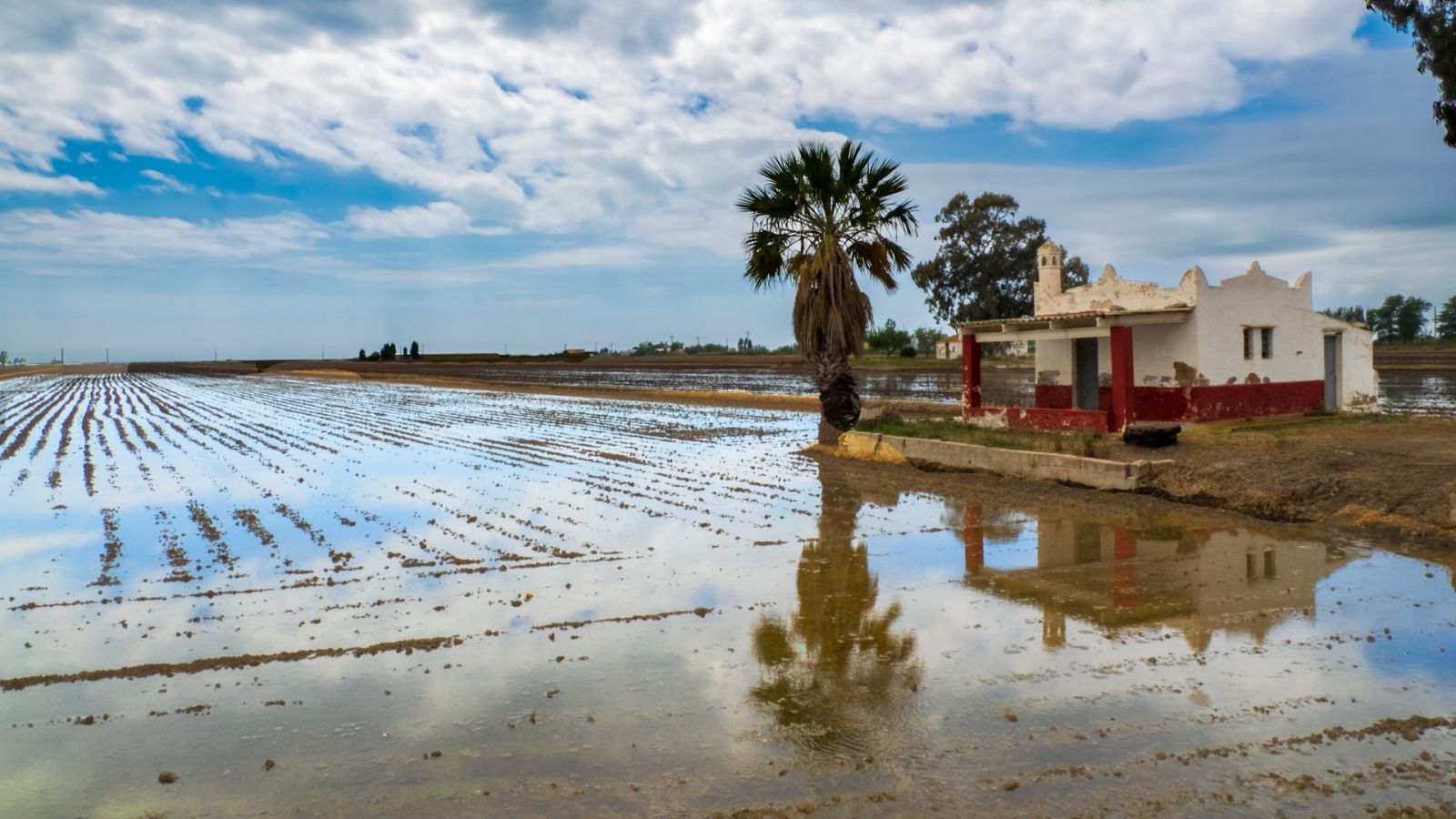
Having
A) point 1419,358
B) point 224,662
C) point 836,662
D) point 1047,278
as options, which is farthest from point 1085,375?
point 1419,358

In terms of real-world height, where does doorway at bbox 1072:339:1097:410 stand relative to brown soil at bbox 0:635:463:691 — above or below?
above

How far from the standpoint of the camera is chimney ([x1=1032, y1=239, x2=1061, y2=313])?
22484 mm

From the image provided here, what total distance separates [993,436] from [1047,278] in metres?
7.20

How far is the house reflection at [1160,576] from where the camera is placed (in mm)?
7520

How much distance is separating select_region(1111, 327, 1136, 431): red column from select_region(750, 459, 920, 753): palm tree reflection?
32.9 ft

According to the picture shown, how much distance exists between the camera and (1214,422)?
18516mm

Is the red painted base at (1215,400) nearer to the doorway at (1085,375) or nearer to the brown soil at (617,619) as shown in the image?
the doorway at (1085,375)

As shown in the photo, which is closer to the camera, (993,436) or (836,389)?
(993,436)

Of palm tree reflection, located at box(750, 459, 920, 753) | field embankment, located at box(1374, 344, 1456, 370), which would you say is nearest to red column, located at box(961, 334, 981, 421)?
palm tree reflection, located at box(750, 459, 920, 753)

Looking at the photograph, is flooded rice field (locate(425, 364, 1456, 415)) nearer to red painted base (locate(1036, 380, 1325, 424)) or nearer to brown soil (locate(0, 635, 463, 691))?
red painted base (locate(1036, 380, 1325, 424))

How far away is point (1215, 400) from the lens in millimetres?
18609

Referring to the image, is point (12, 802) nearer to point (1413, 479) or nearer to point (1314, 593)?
point (1314, 593)

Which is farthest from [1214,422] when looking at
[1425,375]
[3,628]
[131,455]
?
[1425,375]

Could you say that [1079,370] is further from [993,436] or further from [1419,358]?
[1419,358]
